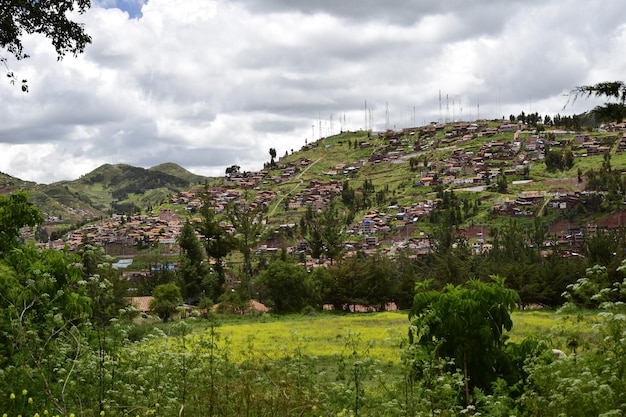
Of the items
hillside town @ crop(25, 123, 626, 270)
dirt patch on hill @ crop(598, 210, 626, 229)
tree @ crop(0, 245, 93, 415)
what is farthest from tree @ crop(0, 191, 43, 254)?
dirt patch on hill @ crop(598, 210, 626, 229)

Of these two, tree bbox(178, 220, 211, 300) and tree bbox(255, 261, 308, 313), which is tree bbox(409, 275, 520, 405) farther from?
tree bbox(178, 220, 211, 300)

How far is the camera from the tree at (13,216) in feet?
29.4

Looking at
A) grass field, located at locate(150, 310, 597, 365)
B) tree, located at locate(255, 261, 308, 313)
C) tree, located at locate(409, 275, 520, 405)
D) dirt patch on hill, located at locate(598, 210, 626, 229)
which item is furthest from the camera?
dirt patch on hill, located at locate(598, 210, 626, 229)

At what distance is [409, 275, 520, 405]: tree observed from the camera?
24.3 ft

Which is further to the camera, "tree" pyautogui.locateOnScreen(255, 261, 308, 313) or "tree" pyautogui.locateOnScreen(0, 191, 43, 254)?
"tree" pyautogui.locateOnScreen(255, 261, 308, 313)

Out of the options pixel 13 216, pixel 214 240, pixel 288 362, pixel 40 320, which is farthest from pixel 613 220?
pixel 40 320

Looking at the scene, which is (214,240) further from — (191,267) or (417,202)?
(417,202)

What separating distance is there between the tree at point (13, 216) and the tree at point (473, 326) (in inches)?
Result: 257

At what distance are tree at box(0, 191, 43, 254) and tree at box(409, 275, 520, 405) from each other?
6.52 metres

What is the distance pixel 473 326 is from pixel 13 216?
7478 mm

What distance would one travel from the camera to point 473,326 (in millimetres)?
7469

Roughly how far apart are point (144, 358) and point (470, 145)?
18660 cm

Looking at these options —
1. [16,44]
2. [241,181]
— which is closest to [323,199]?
[241,181]

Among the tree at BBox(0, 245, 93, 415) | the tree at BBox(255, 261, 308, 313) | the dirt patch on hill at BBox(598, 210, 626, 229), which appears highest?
the tree at BBox(0, 245, 93, 415)
